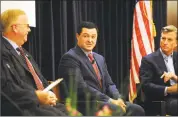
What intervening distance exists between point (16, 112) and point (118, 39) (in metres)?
1.67

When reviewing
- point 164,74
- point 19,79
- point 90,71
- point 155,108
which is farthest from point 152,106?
point 19,79

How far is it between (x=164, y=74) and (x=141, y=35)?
0.66 m

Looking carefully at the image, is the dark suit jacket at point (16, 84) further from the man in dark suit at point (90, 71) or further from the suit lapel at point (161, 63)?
the suit lapel at point (161, 63)

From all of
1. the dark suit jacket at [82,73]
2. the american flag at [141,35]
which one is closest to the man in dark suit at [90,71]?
the dark suit jacket at [82,73]

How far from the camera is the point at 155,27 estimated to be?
3580 mm

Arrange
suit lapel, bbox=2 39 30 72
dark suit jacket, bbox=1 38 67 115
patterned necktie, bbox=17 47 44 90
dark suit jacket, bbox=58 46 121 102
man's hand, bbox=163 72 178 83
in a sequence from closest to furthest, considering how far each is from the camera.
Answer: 1. dark suit jacket, bbox=1 38 67 115
2. suit lapel, bbox=2 39 30 72
3. patterned necktie, bbox=17 47 44 90
4. dark suit jacket, bbox=58 46 121 102
5. man's hand, bbox=163 72 178 83

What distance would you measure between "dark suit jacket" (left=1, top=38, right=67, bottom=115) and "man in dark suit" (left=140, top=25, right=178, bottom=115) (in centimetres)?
111

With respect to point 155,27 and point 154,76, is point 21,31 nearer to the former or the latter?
point 154,76

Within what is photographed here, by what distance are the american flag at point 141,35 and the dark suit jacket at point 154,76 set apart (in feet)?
1.17

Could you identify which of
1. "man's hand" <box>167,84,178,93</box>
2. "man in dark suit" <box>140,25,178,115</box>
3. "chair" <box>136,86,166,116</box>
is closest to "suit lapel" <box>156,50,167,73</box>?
"man in dark suit" <box>140,25,178,115</box>

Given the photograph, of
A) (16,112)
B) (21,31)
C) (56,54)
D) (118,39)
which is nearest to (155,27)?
(118,39)

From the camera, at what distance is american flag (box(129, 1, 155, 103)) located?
3492 millimetres

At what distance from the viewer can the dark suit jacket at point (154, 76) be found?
301cm

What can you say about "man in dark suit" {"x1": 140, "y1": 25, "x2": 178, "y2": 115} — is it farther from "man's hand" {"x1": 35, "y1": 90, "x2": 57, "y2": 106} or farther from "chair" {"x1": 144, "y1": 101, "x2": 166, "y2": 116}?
"man's hand" {"x1": 35, "y1": 90, "x2": 57, "y2": 106}
